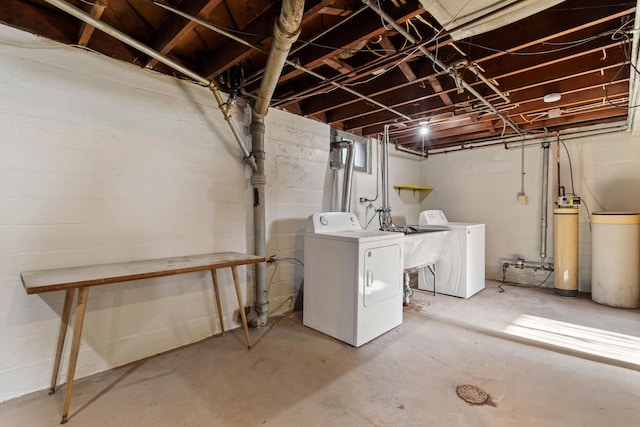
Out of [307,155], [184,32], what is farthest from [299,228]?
[184,32]

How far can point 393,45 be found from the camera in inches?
82.0

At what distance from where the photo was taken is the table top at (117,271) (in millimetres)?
1477

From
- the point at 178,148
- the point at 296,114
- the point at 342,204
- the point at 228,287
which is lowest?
the point at 228,287

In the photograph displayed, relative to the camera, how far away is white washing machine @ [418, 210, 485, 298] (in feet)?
12.1

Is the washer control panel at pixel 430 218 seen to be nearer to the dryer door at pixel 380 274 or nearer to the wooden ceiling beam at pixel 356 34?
the dryer door at pixel 380 274

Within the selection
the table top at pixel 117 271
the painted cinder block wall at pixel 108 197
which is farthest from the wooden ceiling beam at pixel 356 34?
the table top at pixel 117 271

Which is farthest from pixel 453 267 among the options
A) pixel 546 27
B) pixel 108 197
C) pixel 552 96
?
pixel 108 197

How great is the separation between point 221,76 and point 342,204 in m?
1.83

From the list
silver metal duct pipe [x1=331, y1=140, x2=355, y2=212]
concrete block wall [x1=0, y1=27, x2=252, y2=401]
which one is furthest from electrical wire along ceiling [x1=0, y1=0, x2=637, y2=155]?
silver metal duct pipe [x1=331, y1=140, x2=355, y2=212]

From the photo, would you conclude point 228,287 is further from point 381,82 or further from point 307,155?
point 381,82

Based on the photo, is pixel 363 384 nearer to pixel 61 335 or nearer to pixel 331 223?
pixel 331 223

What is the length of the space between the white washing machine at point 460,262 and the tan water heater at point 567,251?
925 mm

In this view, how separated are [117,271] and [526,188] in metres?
5.07

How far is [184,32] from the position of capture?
5.91 ft
